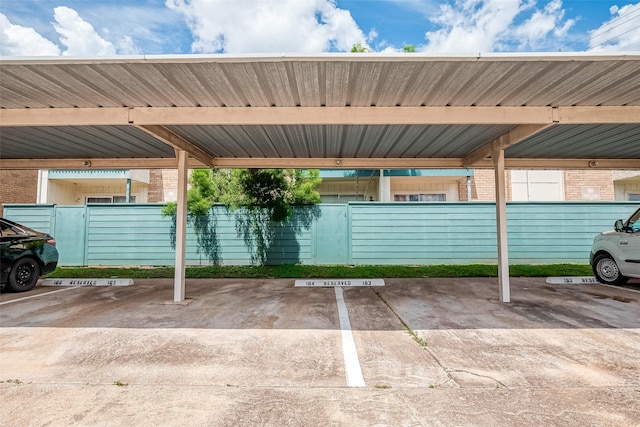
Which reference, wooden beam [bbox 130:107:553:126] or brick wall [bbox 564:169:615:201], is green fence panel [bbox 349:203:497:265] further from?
brick wall [bbox 564:169:615:201]

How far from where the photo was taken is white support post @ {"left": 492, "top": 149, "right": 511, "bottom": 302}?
633 centimetres

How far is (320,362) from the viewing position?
364cm

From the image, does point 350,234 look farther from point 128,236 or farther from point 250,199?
point 128,236

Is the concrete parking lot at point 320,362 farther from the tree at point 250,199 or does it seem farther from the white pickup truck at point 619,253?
the tree at point 250,199

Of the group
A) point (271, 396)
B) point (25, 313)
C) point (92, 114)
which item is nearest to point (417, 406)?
point (271, 396)

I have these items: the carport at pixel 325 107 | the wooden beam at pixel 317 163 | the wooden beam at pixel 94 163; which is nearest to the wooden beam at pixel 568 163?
the wooden beam at pixel 317 163

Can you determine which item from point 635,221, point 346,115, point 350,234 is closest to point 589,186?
point 635,221

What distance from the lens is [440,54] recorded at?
12.3 feet

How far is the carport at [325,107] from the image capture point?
3.94 metres

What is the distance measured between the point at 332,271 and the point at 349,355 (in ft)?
19.7

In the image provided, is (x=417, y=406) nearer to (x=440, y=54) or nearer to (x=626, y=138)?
(x=440, y=54)

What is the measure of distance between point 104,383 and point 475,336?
13.3 ft

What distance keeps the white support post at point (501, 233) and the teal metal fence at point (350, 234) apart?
4591 millimetres

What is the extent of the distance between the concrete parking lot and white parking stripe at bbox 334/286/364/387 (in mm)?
26
